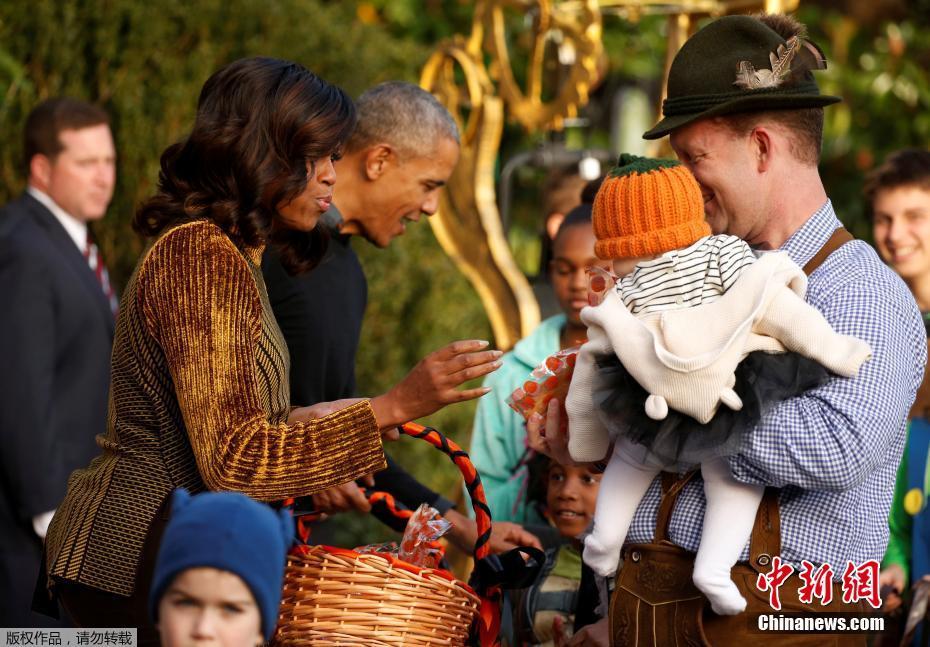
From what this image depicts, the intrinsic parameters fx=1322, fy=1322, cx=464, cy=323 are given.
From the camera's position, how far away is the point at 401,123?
443cm

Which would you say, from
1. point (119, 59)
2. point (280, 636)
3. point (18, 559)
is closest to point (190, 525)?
point (280, 636)

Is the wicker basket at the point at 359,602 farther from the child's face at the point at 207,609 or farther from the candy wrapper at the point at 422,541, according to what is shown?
the child's face at the point at 207,609

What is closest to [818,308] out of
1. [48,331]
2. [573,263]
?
[573,263]

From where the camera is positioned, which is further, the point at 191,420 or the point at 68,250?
the point at 68,250

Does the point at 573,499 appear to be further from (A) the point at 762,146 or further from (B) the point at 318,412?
(A) the point at 762,146

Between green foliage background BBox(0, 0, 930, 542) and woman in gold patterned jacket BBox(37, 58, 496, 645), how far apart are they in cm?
394

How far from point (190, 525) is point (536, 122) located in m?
4.61

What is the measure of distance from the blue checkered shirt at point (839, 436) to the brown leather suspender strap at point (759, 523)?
0.05 ft

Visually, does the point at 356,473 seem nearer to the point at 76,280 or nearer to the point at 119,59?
the point at 76,280

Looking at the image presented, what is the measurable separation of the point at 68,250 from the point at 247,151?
2.91 meters

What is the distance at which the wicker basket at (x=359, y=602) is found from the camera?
9.38 feet

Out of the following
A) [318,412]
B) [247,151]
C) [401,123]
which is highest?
[401,123]

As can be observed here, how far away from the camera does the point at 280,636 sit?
291cm

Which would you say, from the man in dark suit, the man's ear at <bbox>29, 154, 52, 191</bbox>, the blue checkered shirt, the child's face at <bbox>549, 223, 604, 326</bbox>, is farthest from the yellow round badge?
the man's ear at <bbox>29, 154, 52, 191</bbox>
